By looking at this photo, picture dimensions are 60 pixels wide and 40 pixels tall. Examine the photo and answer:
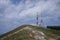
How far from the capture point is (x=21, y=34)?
196 ft

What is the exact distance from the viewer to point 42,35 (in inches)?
2395

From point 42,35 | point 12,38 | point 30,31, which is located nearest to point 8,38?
point 12,38

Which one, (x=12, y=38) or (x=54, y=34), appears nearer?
(x=12, y=38)

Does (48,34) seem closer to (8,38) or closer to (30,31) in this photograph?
(30,31)

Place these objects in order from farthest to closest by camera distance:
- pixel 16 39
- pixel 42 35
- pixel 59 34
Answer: pixel 59 34, pixel 42 35, pixel 16 39

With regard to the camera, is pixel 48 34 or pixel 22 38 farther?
pixel 48 34

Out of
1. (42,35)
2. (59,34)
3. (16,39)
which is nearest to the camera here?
(16,39)

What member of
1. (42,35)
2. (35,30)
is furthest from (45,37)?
(35,30)

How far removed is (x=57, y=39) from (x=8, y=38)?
2114cm

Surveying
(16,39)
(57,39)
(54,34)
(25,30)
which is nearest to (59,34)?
(54,34)

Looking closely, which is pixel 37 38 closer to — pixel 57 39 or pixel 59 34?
pixel 57 39

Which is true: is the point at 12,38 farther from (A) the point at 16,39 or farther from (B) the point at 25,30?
(B) the point at 25,30

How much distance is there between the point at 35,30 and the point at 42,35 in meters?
4.34

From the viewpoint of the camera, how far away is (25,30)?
6266 centimetres
